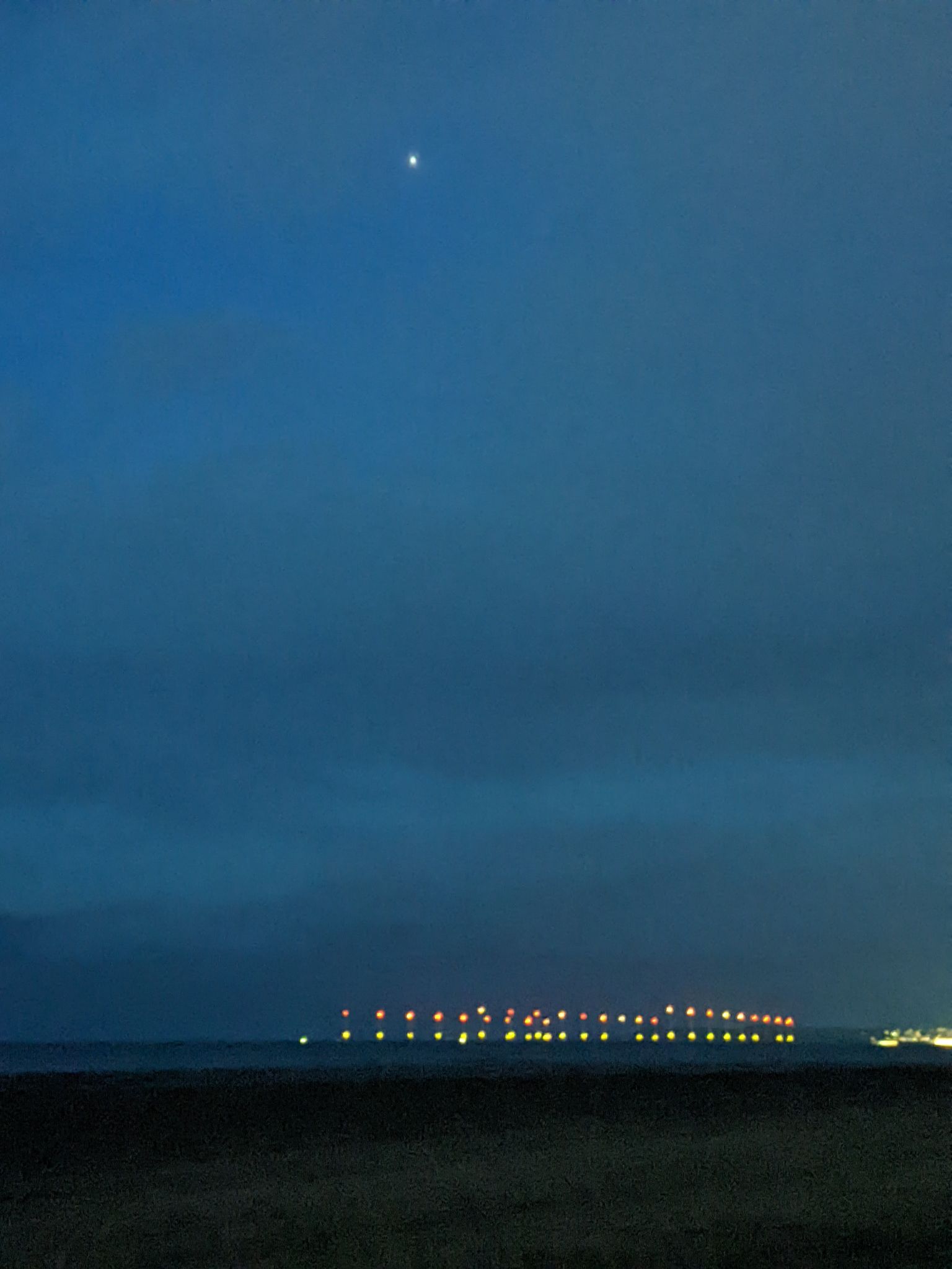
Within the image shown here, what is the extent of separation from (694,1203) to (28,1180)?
42.2 feet

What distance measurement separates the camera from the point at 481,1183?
2289 centimetres

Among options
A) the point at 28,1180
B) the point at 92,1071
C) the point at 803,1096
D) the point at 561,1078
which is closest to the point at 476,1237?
the point at 28,1180

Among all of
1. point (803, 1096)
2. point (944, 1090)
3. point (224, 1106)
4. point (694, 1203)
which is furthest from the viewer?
point (944, 1090)

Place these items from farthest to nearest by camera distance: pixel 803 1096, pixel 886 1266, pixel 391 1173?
1. pixel 803 1096
2. pixel 391 1173
3. pixel 886 1266

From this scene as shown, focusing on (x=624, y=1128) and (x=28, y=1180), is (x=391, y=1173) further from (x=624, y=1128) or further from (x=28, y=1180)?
(x=624, y=1128)

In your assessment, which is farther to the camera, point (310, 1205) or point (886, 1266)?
point (310, 1205)

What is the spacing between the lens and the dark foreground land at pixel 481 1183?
54.5ft

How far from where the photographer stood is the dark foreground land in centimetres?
1661

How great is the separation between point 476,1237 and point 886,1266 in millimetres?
5028

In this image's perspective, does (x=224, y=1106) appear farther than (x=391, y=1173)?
Yes

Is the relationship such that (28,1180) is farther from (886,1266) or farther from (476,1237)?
(886,1266)

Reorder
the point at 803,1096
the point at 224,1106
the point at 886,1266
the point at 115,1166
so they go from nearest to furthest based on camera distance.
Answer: the point at 886,1266 < the point at 115,1166 < the point at 224,1106 < the point at 803,1096

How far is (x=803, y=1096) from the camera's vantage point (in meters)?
49.5

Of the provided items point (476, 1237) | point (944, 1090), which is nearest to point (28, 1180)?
point (476, 1237)
